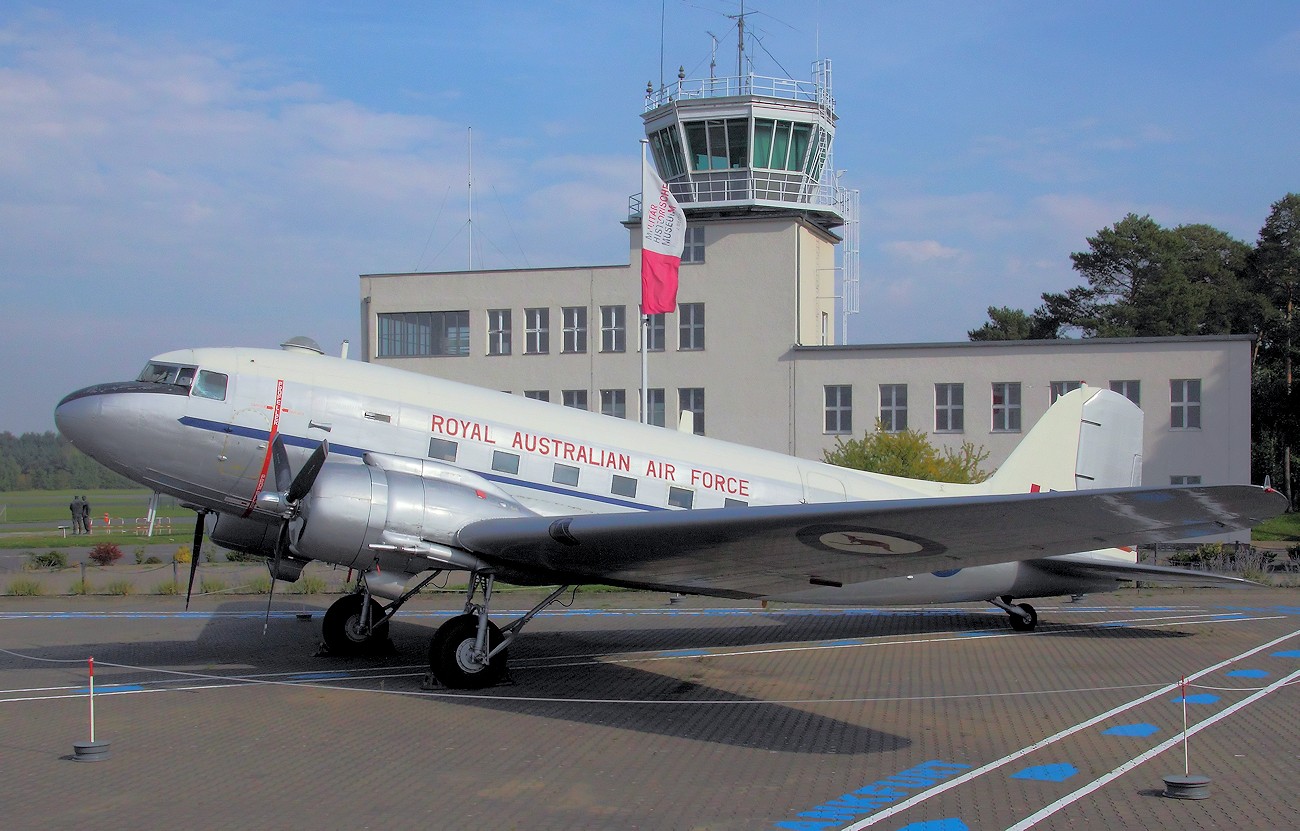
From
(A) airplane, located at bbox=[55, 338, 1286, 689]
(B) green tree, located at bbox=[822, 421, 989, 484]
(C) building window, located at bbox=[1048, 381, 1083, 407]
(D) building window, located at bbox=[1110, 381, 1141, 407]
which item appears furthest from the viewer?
(C) building window, located at bbox=[1048, 381, 1083, 407]

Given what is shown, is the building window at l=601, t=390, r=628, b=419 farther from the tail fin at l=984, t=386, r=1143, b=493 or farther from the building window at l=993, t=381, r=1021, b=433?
the tail fin at l=984, t=386, r=1143, b=493

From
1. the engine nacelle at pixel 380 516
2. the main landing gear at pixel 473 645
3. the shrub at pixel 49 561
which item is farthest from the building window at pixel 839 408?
the engine nacelle at pixel 380 516

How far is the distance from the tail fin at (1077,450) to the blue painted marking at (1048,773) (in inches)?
286

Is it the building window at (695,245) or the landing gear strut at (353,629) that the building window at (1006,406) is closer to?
the building window at (695,245)

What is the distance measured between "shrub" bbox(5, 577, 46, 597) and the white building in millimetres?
20598

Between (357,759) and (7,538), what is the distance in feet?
145

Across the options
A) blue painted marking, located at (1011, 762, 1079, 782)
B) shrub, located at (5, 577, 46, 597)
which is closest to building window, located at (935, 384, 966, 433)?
shrub, located at (5, 577, 46, 597)

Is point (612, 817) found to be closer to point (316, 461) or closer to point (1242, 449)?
point (316, 461)

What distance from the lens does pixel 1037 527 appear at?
27.7 ft

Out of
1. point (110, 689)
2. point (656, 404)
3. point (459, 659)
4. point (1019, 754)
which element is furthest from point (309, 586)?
point (656, 404)

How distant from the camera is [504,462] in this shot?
41.8ft

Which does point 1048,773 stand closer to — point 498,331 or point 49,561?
point 49,561

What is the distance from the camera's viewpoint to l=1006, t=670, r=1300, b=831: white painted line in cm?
725

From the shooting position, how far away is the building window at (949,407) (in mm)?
38469
